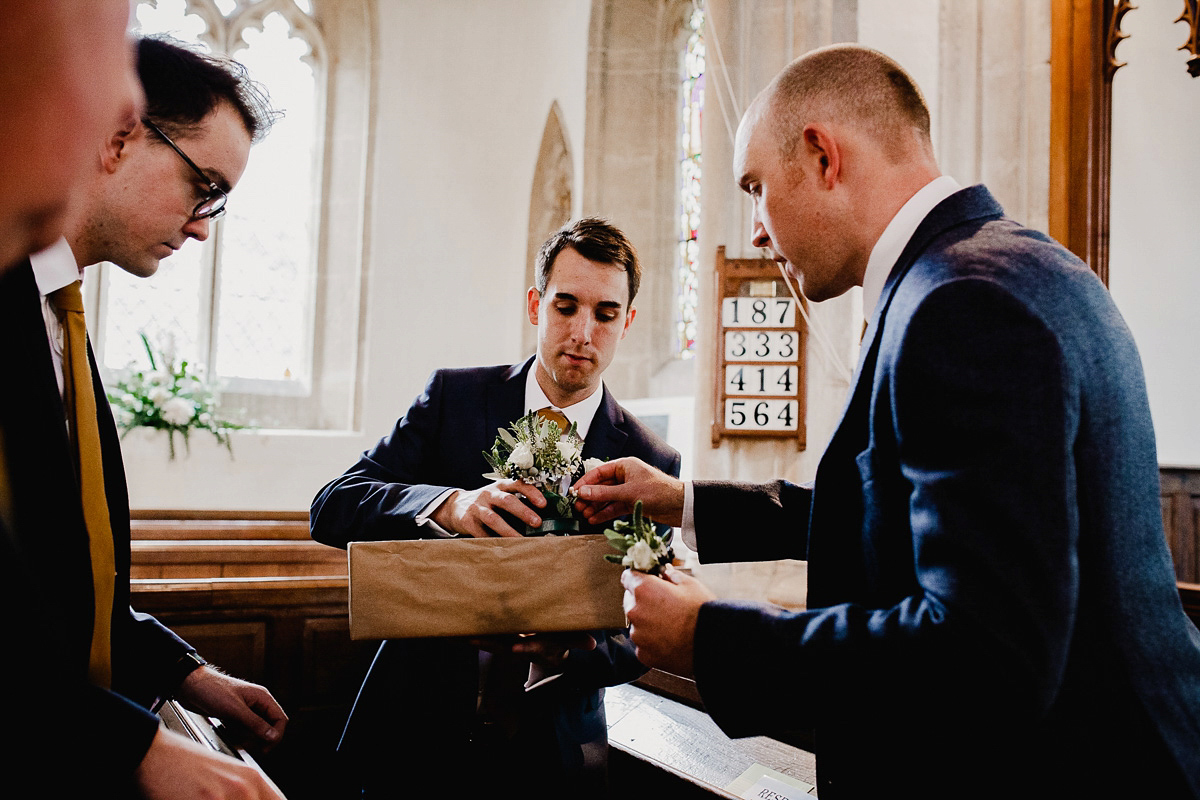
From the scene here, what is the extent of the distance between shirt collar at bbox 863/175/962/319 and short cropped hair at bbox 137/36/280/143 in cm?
128

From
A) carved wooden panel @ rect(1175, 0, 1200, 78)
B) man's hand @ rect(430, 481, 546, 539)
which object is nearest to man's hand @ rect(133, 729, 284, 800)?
man's hand @ rect(430, 481, 546, 539)

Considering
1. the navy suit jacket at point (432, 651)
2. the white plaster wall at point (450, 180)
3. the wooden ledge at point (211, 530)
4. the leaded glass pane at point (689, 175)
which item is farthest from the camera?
the white plaster wall at point (450, 180)

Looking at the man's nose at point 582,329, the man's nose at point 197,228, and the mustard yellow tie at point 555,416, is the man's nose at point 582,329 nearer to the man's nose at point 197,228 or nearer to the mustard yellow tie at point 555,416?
the mustard yellow tie at point 555,416

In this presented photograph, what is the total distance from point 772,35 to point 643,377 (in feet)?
11.0

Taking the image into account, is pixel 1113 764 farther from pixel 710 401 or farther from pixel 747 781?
pixel 710 401

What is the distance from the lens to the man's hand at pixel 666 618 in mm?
1131

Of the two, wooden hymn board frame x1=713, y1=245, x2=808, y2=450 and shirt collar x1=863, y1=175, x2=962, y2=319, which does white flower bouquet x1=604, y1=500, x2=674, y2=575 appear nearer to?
shirt collar x1=863, y1=175, x2=962, y2=319

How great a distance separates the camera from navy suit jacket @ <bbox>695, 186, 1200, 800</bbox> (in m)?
0.89

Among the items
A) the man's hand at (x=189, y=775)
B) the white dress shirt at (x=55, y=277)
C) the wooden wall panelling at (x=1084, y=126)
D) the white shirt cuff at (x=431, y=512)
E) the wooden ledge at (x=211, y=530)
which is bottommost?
the wooden ledge at (x=211, y=530)

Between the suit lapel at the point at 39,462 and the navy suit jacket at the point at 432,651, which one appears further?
the navy suit jacket at the point at 432,651

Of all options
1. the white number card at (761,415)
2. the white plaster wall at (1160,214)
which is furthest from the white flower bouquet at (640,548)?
the white plaster wall at (1160,214)

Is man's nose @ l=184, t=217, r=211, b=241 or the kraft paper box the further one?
man's nose @ l=184, t=217, r=211, b=241

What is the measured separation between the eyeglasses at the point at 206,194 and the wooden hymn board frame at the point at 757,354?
329 centimetres

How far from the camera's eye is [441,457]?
6.91 feet
